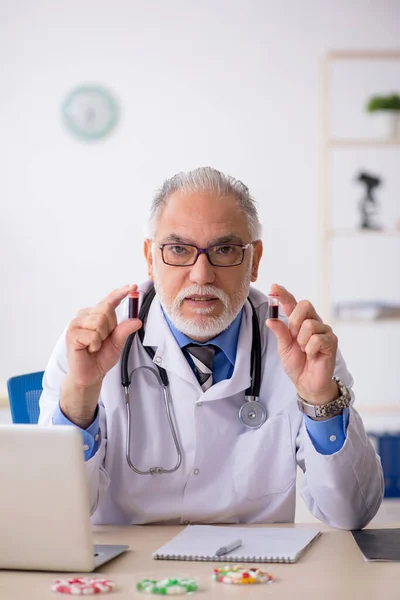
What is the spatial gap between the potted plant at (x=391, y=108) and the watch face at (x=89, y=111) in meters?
1.31

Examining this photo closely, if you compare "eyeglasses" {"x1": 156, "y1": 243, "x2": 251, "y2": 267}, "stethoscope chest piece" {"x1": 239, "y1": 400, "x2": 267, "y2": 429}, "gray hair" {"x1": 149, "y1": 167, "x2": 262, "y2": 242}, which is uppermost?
"gray hair" {"x1": 149, "y1": 167, "x2": 262, "y2": 242}

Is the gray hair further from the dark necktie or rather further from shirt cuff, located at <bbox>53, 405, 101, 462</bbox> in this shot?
shirt cuff, located at <bbox>53, 405, 101, 462</bbox>

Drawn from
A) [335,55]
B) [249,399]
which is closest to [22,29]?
[335,55]

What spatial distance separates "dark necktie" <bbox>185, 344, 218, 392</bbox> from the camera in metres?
2.01

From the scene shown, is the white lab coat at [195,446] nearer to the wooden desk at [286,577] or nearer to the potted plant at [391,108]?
the wooden desk at [286,577]

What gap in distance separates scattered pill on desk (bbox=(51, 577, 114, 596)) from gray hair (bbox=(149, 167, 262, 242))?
95 cm

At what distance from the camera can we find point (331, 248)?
441 cm

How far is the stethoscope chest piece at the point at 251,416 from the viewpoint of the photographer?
6.39ft

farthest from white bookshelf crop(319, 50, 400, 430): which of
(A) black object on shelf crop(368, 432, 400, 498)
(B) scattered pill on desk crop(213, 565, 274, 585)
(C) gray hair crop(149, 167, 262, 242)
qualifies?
(B) scattered pill on desk crop(213, 565, 274, 585)

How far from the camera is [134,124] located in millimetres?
4352

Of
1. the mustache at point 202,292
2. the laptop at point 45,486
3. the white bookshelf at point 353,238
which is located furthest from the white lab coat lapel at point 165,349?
the white bookshelf at point 353,238

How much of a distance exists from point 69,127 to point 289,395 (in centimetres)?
276

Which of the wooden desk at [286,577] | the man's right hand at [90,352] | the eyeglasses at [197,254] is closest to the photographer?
the wooden desk at [286,577]

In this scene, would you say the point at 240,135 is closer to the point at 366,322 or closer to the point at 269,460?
the point at 366,322
